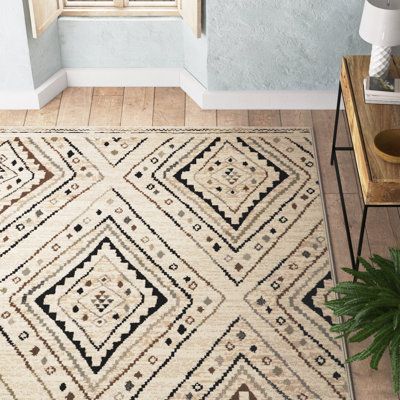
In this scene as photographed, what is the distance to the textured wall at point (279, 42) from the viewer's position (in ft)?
13.0

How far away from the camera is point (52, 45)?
14.3 feet

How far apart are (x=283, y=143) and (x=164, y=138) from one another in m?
0.61

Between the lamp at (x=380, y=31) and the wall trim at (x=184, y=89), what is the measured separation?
2.73ft

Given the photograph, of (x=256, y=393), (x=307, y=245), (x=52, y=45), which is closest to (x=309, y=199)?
(x=307, y=245)

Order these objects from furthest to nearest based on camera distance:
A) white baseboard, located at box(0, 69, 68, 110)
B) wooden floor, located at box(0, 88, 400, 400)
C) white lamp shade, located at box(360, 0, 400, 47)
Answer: white baseboard, located at box(0, 69, 68, 110)
wooden floor, located at box(0, 88, 400, 400)
white lamp shade, located at box(360, 0, 400, 47)

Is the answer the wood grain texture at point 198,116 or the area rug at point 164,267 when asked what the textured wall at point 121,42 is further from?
the area rug at point 164,267

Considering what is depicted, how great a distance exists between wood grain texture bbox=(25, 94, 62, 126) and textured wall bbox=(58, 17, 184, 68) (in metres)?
0.27

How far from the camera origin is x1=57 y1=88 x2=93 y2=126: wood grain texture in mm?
4281

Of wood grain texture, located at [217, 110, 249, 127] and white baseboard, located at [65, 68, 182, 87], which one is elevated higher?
white baseboard, located at [65, 68, 182, 87]

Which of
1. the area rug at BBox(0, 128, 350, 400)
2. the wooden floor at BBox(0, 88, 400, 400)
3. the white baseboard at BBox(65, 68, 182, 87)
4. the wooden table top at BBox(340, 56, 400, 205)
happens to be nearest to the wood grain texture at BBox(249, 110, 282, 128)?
the wooden floor at BBox(0, 88, 400, 400)

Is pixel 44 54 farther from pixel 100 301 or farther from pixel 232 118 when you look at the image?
pixel 100 301

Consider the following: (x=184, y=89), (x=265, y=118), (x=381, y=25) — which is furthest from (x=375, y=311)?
(x=184, y=89)

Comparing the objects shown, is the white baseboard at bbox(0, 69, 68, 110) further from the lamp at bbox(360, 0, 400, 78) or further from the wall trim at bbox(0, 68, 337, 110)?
the lamp at bbox(360, 0, 400, 78)

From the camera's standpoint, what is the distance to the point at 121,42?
4.37 meters
